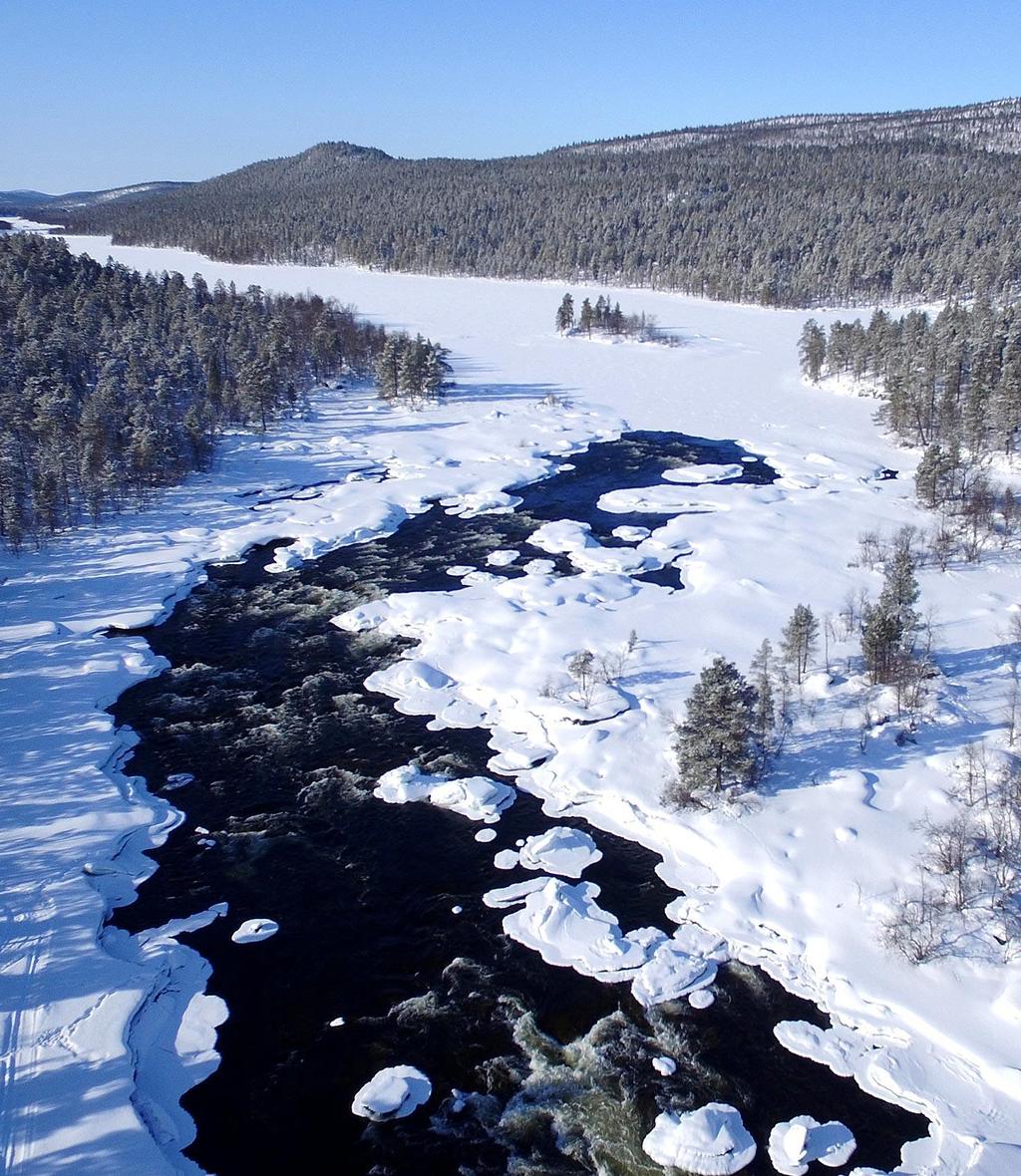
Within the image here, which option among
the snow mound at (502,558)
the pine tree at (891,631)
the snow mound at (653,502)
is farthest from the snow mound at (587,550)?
the pine tree at (891,631)

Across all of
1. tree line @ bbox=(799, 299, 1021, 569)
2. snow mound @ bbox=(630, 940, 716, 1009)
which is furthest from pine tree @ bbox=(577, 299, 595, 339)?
snow mound @ bbox=(630, 940, 716, 1009)

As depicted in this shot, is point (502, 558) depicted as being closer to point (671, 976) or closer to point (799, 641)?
point (799, 641)

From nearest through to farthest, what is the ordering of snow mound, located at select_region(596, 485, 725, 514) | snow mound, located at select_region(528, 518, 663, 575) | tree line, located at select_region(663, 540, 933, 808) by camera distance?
tree line, located at select_region(663, 540, 933, 808)
snow mound, located at select_region(528, 518, 663, 575)
snow mound, located at select_region(596, 485, 725, 514)

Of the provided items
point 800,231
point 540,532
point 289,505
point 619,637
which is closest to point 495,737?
point 619,637

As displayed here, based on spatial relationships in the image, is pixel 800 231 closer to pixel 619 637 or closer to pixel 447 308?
pixel 447 308

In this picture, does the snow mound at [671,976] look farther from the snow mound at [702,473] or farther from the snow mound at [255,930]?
the snow mound at [702,473]

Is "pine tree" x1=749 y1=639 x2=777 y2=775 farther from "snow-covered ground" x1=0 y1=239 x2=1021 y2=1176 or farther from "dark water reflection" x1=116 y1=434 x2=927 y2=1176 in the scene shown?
"dark water reflection" x1=116 y1=434 x2=927 y2=1176
